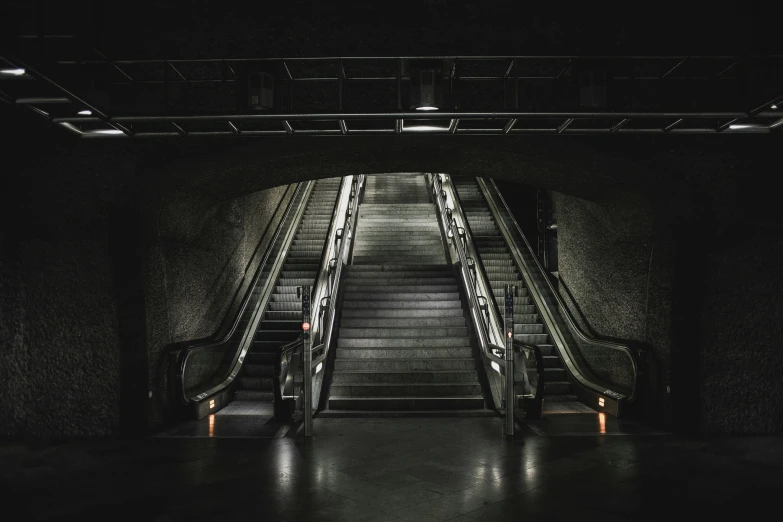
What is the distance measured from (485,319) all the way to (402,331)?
4.49 feet

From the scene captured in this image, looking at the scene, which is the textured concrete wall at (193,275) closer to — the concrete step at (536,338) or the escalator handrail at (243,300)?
the escalator handrail at (243,300)

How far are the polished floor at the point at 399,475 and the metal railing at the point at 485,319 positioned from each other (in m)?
0.63

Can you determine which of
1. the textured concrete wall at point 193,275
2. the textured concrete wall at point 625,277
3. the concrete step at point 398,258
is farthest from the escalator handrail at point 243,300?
the textured concrete wall at point 625,277

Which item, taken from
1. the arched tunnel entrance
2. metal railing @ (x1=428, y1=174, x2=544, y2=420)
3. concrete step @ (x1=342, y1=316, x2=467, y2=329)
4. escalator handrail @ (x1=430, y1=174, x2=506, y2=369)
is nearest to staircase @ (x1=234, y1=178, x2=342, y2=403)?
concrete step @ (x1=342, y1=316, x2=467, y2=329)

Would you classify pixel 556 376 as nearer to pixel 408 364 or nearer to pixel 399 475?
pixel 408 364

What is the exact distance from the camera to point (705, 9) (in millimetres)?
5410

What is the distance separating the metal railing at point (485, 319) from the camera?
7504mm

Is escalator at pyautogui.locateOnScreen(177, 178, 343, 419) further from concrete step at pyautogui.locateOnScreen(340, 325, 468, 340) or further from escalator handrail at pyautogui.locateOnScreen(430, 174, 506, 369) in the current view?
escalator handrail at pyautogui.locateOnScreen(430, 174, 506, 369)

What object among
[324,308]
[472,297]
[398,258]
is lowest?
[324,308]

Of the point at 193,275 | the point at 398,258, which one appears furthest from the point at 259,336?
the point at 398,258

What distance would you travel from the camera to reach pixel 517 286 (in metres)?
10.9

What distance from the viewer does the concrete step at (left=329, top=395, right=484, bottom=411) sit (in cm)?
791

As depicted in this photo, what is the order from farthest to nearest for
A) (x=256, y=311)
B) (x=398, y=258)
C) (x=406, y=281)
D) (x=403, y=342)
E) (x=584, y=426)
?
(x=398, y=258), (x=406, y=281), (x=256, y=311), (x=403, y=342), (x=584, y=426)

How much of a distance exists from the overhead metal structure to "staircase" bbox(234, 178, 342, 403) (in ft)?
14.3
